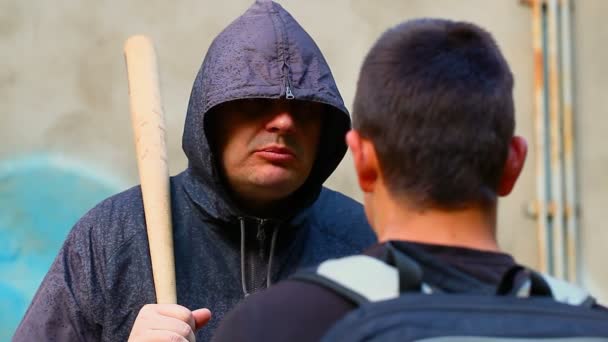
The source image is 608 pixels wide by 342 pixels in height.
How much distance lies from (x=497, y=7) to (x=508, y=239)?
112 cm

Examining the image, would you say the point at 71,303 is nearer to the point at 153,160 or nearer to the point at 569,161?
the point at 153,160

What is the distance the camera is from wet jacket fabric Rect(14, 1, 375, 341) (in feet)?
8.16

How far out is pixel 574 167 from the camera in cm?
540

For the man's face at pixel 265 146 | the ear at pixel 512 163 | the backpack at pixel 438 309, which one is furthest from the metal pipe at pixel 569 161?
the backpack at pixel 438 309

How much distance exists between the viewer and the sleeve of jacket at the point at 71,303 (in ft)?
8.12


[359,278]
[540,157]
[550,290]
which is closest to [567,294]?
[550,290]

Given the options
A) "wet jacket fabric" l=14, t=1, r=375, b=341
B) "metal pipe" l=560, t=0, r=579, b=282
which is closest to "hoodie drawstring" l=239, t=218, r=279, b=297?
"wet jacket fabric" l=14, t=1, r=375, b=341

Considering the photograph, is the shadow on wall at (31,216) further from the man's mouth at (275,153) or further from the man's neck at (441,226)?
the man's neck at (441,226)

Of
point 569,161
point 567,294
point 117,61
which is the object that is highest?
point 117,61

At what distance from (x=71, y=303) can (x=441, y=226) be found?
1.24 meters

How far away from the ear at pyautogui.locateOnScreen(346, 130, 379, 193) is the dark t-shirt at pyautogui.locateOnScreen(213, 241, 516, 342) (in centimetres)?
11

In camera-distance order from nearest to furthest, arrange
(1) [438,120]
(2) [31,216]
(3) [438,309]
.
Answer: (3) [438,309] → (1) [438,120] → (2) [31,216]

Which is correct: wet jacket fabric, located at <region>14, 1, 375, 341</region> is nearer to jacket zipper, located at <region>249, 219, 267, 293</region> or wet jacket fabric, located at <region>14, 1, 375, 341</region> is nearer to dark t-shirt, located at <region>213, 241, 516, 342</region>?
jacket zipper, located at <region>249, 219, 267, 293</region>

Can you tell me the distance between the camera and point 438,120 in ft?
4.83
